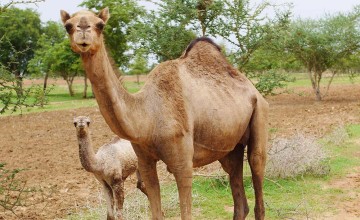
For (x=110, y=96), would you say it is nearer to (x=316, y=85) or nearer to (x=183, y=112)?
(x=183, y=112)

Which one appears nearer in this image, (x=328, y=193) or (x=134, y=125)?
(x=134, y=125)

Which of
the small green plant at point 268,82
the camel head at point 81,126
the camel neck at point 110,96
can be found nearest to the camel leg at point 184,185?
the camel neck at point 110,96

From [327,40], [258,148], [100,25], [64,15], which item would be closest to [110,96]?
[100,25]

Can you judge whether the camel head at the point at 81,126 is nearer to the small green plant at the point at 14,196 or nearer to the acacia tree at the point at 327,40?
the small green plant at the point at 14,196

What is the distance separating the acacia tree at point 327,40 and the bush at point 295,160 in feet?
51.6

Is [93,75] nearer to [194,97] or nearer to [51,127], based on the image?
[194,97]

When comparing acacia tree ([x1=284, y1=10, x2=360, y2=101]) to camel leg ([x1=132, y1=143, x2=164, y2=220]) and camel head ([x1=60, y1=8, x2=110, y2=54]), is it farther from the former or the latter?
camel head ([x1=60, y1=8, x2=110, y2=54])

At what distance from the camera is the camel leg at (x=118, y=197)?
22.4 feet

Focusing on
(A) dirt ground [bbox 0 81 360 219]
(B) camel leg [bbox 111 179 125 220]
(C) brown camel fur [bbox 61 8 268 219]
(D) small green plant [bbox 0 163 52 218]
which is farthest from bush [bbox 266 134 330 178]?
(D) small green plant [bbox 0 163 52 218]

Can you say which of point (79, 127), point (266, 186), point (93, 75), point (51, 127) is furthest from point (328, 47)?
point (93, 75)

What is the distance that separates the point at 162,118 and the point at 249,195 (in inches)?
167

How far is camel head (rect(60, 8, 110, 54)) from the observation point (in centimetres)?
384

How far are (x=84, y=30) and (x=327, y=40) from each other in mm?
22836

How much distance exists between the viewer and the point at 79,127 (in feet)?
20.7
